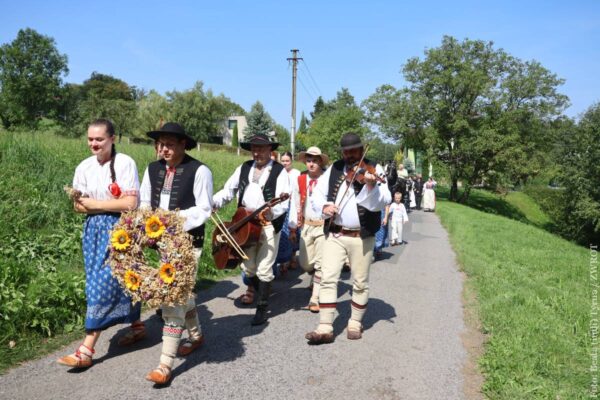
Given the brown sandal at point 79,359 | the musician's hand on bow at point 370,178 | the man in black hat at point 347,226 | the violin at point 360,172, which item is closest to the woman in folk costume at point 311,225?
the man in black hat at point 347,226

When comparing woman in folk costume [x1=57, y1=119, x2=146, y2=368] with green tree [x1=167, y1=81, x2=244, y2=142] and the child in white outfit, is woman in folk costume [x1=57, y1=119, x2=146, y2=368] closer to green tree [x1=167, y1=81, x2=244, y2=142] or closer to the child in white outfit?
the child in white outfit

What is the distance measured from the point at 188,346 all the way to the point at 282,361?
89cm

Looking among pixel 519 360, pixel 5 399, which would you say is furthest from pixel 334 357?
pixel 5 399

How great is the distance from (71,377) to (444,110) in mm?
32621

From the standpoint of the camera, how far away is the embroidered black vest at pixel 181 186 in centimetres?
390

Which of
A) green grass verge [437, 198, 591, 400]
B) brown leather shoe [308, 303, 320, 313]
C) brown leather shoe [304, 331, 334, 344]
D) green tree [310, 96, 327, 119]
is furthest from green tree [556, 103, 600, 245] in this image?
green tree [310, 96, 327, 119]

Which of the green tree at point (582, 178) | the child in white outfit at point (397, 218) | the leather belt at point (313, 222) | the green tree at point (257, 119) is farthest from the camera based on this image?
the green tree at point (257, 119)

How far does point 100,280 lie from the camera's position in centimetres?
362

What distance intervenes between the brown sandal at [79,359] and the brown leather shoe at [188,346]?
0.74 m

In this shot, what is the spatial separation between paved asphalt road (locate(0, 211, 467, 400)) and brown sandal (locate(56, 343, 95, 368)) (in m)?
0.07

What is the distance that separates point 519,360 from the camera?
386 cm

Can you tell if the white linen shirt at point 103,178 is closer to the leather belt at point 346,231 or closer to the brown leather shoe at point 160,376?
the brown leather shoe at point 160,376

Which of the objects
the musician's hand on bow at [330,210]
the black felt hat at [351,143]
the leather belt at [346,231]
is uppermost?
the black felt hat at [351,143]

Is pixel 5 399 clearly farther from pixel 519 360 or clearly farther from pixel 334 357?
pixel 519 360
